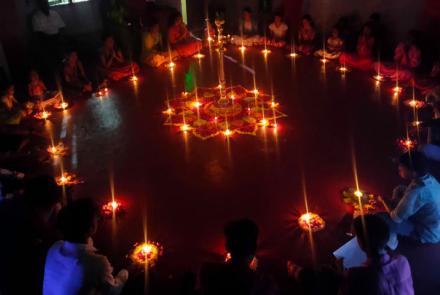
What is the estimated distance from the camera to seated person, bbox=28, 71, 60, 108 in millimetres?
6914

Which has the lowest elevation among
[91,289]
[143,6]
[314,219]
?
[314,219]

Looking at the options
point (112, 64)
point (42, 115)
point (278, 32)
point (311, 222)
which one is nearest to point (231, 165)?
point (311, 222)

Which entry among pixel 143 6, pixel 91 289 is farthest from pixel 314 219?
pixel 143 6

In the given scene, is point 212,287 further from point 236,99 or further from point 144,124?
point 236,99

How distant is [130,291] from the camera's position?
351 cm

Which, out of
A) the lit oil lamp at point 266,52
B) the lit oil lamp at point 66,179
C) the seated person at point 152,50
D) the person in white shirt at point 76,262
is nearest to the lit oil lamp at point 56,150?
the lit oil lamp at point 66,179

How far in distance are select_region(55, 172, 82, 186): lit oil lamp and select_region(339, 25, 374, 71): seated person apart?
18.0 ft

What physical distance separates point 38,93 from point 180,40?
11.5ft

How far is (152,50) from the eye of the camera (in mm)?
8750

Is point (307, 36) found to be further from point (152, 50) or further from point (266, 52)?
point (152, 50)

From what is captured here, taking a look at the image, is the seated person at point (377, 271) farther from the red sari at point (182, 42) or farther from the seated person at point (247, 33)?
the seated person at point (247, 33)

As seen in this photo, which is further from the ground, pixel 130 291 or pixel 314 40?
pixel 314 40

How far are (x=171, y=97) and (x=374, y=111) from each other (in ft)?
10.9

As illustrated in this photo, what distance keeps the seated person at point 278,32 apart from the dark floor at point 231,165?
192 centimetres
